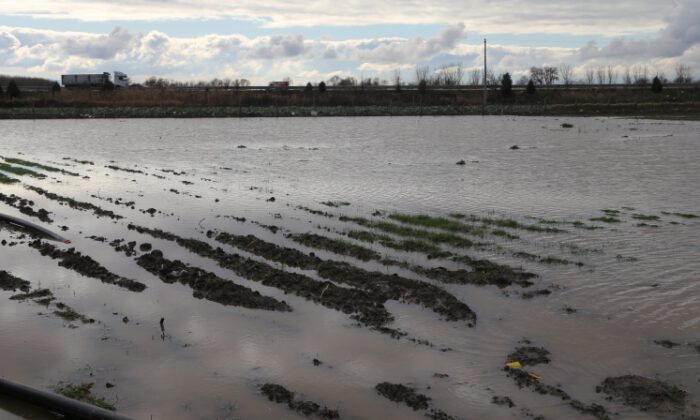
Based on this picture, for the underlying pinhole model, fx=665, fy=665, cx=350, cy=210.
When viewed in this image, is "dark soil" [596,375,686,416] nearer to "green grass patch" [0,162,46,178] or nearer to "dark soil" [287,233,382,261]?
"dark soil" [287,233,382,261]

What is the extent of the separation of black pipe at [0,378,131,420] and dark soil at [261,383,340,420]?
1.60 metres

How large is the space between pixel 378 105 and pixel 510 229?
70.2 m

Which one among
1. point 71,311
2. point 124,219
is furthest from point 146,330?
point 124,219

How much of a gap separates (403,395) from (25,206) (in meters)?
14.1

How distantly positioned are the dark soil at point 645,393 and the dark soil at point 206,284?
472cm

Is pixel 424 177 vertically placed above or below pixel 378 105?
below

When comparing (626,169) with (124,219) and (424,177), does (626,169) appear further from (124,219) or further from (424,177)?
(124,219)

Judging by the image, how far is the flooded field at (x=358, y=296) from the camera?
292 inches

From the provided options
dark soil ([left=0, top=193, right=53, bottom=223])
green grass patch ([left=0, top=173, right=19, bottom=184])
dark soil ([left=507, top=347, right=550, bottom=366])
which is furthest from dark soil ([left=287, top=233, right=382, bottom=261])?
green grass patch ([left=0, top=173, right=19, bottom=184])

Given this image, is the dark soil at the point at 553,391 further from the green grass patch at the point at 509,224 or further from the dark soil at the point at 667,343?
the green grass patch at the point at 509,224

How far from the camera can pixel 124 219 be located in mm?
16391

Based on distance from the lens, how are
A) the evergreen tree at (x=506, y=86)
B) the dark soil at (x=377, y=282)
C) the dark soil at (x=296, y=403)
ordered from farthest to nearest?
the evergreen tree at (x=506, y=86)
the dark soil at (x=377, y=282)
the dark soil at (x=296, y=403)

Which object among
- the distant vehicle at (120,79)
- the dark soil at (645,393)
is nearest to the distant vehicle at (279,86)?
the distant vehicle at (120,79)

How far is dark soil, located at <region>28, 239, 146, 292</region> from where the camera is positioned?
444 inches
